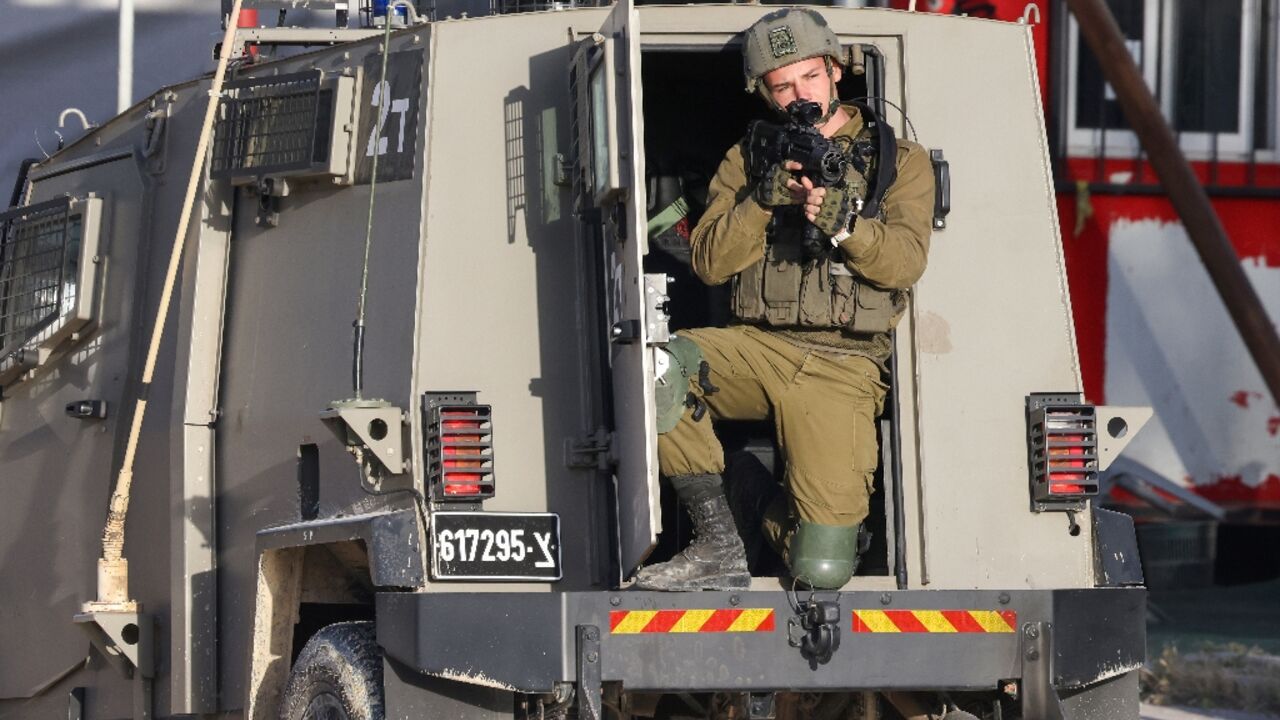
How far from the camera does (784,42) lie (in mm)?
6312

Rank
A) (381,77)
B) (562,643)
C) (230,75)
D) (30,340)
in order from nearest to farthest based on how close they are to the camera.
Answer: (562,643)
(381,77)
(230,75)
(30,340)

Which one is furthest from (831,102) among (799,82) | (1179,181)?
(1179,181)

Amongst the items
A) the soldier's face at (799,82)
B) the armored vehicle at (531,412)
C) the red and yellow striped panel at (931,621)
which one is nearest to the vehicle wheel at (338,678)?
the armored vehicle at (531,412)

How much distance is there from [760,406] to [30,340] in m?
2.86

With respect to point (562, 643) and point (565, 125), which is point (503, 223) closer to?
point (565, 125)

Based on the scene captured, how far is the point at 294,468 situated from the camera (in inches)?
266

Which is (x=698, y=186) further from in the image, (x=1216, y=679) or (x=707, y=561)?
(x=1216, y=679)

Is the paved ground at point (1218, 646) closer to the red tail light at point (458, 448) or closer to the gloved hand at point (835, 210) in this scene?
the gloved hand at point (835, 210)

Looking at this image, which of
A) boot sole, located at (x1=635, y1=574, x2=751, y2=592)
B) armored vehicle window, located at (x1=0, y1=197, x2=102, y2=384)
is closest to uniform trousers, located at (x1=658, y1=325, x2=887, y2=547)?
boot sole, located at (x1=635, y1=574, x2=751, y2=592)

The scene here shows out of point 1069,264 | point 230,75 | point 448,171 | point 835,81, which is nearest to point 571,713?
point 448,171

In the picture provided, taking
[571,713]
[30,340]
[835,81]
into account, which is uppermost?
[835,81]

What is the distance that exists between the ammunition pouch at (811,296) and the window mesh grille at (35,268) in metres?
2.57

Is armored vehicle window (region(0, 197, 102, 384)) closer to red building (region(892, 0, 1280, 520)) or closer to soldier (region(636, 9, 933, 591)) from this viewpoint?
soldier (region(636, 9, 933, 591))

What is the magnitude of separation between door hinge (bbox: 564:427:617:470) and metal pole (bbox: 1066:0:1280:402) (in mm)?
5994
